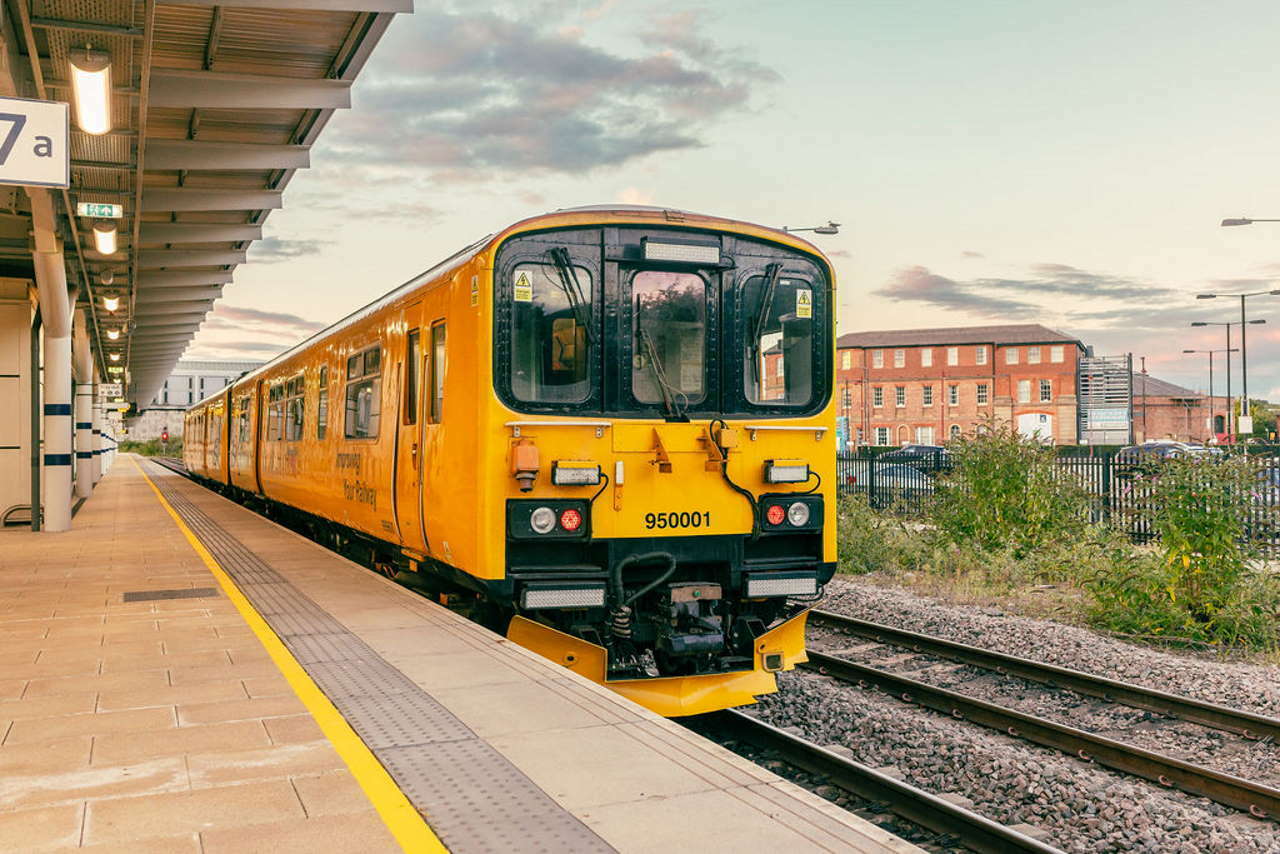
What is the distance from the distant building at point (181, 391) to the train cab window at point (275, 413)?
91.1 m

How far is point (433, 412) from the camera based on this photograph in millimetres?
7633

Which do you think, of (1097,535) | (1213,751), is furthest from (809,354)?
(1097,535)

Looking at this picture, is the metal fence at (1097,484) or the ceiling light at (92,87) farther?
the metal fence at (1097,484)

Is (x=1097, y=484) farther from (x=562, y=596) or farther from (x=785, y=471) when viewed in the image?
(x=562, y=596)

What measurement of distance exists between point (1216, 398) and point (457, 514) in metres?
102

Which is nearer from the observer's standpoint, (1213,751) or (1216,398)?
(1213,751)

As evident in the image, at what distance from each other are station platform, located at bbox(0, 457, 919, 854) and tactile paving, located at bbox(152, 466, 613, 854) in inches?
0.5

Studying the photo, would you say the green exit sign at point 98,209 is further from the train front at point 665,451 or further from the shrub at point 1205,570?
the shrub at point 1205,570

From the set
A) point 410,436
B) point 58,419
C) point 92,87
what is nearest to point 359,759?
point 410,436

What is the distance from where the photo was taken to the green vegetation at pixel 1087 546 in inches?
386

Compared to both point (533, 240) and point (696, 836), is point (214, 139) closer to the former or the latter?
point (533, 240)

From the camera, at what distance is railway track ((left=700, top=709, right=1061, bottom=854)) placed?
5031 mm

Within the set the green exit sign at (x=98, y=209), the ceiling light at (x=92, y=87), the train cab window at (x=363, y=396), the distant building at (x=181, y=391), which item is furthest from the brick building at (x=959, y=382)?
the ceiling light at (x=92, y=87)

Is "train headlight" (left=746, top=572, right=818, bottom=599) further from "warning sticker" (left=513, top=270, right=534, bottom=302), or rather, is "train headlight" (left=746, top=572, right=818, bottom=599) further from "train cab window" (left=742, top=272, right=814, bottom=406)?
"warning sticker" (left=513, top=270, right=534, bottom=302)
